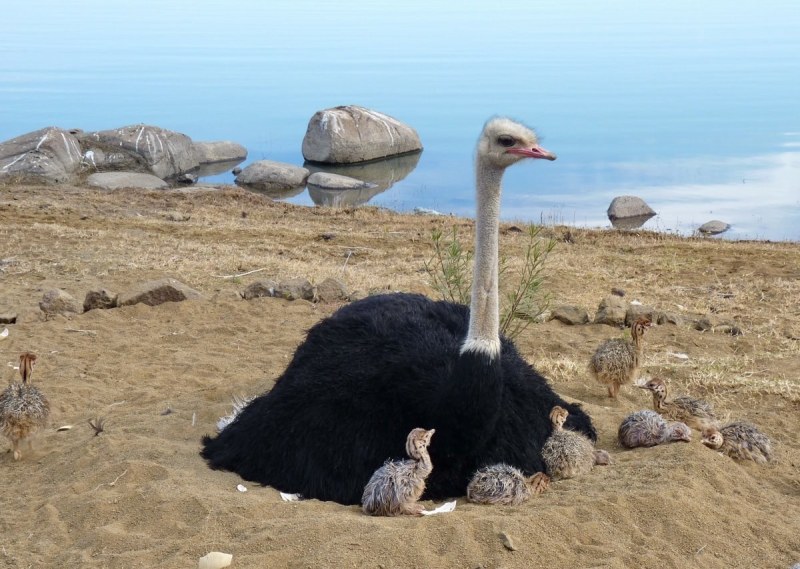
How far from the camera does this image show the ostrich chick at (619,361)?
285 inches

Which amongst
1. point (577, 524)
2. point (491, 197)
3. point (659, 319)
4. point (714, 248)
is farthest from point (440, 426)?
point (714, 248)

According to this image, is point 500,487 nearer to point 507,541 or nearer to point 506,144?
point 507,541

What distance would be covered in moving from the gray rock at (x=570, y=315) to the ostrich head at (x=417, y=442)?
16.9 ft

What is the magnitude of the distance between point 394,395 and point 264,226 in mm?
10913

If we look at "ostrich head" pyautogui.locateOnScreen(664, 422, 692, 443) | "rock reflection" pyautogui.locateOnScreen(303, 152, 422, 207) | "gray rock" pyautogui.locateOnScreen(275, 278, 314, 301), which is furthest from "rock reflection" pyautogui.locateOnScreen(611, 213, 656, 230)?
"ostrich head" pyautogui.locateOnScreen(664, 422, 692, 443)

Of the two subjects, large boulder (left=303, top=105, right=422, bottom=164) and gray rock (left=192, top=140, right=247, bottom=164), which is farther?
gray rock (left=192, top=140, right=247, bottom=164)

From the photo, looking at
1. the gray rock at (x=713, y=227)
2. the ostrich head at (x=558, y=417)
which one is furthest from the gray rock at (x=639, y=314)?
the gray rock at (x=713, y=227)

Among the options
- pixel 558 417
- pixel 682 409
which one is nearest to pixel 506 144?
pixel 558 417

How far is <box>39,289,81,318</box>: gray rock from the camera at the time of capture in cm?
959

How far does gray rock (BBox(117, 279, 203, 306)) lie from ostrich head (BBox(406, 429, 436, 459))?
5660 mm

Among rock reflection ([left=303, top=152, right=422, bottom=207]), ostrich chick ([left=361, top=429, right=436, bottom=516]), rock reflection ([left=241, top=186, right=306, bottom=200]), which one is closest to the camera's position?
ostrich chick ([left=361, top=429, right=436, bottom=516])

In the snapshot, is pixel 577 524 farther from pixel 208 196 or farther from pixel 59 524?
pixel 208 196

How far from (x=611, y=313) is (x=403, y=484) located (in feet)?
17.5

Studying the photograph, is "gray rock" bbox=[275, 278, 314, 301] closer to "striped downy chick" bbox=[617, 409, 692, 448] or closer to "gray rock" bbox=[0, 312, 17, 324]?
"gray rock" bbox=[0, 312, 17, 324]
